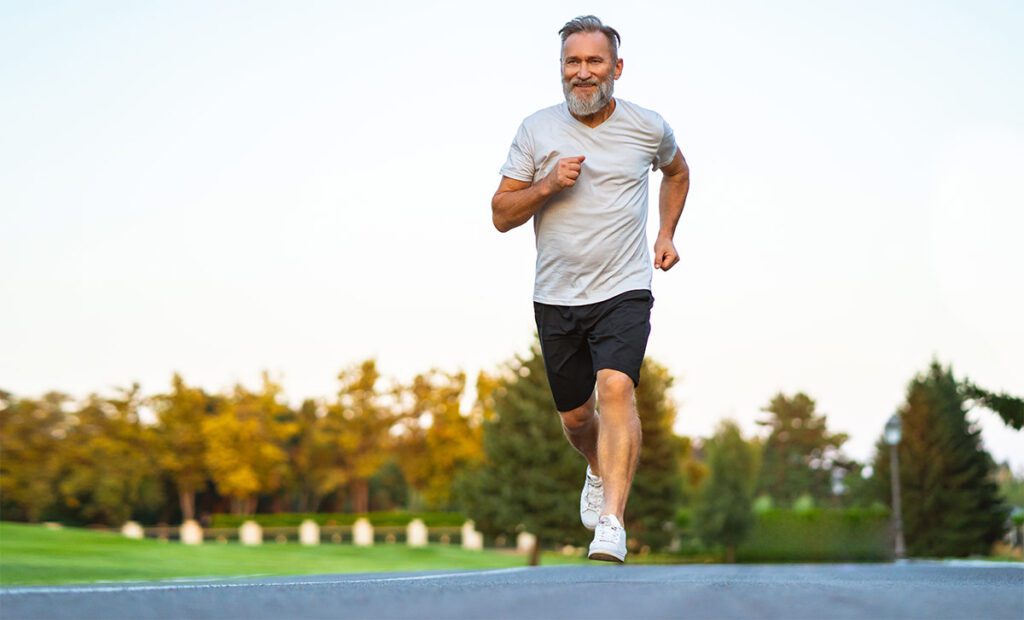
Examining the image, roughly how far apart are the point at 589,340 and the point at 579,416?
65cm

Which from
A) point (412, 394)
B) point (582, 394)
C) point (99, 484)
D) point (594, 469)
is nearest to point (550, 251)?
point (582, 394)

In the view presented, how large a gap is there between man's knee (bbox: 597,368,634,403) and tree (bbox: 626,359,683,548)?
113 ft

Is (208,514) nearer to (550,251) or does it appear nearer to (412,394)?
(412,394)

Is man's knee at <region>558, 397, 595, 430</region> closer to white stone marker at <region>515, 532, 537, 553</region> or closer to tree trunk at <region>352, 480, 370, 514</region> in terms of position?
white stone marker at <region>515, 532, 537, 553</region>

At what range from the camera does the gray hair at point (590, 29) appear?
217 inches

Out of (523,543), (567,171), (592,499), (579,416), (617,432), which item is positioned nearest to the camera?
(567,171)

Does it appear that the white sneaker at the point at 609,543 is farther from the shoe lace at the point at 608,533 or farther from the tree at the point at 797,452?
the tree at the point at 797,452

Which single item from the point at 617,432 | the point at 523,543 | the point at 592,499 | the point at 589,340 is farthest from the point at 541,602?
the point at 523,543

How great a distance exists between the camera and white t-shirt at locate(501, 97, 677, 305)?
220 inches

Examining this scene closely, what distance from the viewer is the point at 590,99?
552 cm

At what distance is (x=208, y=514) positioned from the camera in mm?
66688

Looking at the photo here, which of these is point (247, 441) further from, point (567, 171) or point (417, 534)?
point (567, 171)

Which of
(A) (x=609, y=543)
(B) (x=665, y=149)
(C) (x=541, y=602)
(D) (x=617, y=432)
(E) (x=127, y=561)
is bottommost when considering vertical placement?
(E) (x=127, y=561)

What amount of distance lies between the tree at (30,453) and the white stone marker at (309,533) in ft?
46.4
